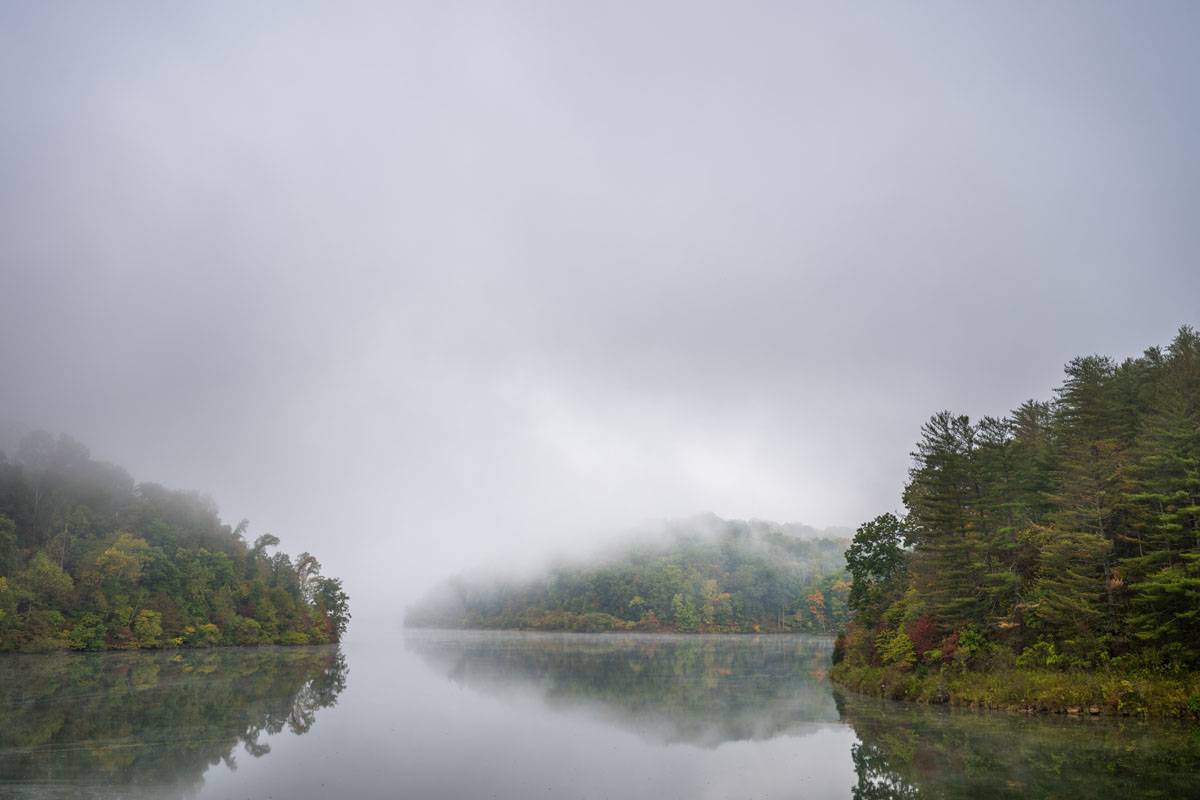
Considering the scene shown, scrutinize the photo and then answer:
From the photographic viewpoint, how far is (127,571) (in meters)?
88.2

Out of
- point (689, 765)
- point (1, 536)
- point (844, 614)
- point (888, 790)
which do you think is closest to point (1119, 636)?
point (888, 790)

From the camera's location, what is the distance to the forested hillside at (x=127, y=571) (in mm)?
81750

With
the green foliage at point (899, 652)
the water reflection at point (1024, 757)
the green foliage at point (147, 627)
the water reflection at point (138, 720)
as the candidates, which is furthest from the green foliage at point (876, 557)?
the green foliage at point (147, 627)

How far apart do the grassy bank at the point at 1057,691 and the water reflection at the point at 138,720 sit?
2786cm

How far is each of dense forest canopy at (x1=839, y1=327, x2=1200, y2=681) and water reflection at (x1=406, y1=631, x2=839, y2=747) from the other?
7346mm

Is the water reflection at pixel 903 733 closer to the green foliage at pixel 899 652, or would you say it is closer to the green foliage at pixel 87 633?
the green foliage at pixel 899 652

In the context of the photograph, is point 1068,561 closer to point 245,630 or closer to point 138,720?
point 138,720

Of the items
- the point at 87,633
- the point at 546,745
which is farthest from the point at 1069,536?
the point at 87,633

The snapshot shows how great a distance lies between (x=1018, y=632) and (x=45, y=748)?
124 feet

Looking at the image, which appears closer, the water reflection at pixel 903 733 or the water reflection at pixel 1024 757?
the water reflection at pixel 1024 757

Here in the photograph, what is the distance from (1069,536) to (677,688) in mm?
23535

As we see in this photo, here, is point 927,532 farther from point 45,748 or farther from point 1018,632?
point 45,748

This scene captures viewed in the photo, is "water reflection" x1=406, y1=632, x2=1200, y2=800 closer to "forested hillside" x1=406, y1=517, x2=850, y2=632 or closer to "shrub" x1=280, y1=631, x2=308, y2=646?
"shrub" x1=280, y1=631, x2=308, y2=646

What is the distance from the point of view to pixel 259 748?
23281 millimetres
